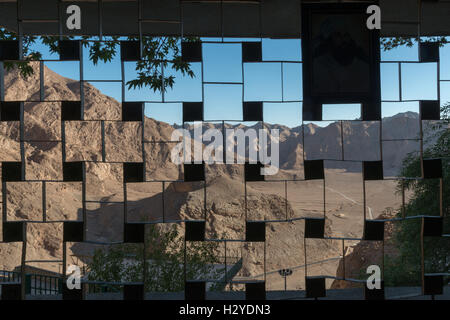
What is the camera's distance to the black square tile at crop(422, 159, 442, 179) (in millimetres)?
1974

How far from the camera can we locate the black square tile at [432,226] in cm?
199

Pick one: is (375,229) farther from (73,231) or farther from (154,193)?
(154,193)

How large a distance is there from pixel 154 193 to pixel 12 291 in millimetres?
21037

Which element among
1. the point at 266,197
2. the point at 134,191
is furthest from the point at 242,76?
the point at 134,191

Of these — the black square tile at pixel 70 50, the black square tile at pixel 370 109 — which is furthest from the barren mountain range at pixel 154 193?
the black square tile at pixel 370 109

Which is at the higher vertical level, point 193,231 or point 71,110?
point 71,110

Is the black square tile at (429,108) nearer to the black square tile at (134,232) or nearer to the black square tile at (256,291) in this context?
the black square tile at (256,291)

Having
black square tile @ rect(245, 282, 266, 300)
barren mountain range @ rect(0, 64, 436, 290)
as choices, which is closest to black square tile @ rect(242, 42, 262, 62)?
black square tile @ rect(245, 282, 266, 300)

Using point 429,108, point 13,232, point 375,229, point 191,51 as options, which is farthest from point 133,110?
point 429,108

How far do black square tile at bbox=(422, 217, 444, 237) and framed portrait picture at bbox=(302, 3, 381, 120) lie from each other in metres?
0.59

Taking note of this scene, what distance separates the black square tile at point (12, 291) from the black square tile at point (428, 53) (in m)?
2.25

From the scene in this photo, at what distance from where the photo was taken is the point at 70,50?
1.95 metres
